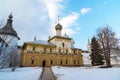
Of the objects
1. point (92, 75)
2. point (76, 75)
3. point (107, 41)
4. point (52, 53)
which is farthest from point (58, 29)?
point (92, 75)

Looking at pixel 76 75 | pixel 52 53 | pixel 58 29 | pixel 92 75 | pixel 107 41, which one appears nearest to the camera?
pixel 92 75

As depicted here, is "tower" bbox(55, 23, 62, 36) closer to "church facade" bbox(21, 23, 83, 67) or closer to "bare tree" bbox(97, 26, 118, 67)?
"church facade" bbox(21, 23, 83, 67)

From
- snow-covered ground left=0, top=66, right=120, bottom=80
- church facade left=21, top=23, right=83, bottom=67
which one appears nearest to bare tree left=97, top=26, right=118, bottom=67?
snow-covered ground left=0, top=66, right=120, bottom=80

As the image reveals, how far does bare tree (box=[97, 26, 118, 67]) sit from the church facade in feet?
54.5

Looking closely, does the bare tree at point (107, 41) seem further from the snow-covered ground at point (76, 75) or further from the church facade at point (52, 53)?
the church facade at point (52, 53)

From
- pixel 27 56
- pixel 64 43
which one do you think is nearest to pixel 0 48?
pixel 27 56

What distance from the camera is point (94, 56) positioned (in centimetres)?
3659

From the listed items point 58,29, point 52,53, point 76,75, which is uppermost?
point 58,29

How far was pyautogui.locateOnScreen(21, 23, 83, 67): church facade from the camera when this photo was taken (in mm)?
38844

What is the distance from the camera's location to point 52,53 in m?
42.1

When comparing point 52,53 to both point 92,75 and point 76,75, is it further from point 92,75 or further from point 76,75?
point 92,75

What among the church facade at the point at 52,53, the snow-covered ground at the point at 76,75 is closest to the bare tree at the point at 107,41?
the snow-covered ground at the point at 76,75

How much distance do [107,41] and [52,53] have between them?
19.4m

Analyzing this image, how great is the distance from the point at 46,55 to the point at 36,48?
13.5 feet
